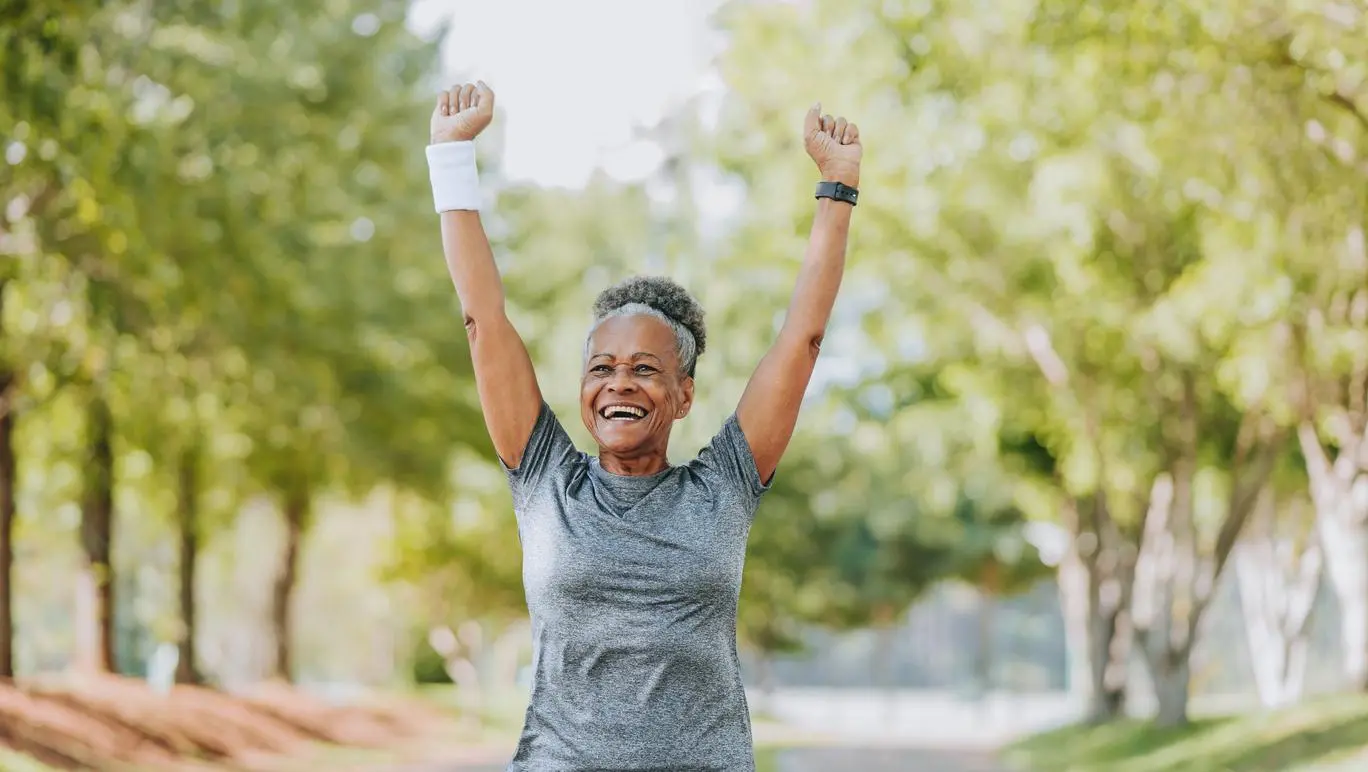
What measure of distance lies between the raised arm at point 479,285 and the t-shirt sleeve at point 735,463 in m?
0.33

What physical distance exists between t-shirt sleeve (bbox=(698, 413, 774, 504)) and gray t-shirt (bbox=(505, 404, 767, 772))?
0.25 feet

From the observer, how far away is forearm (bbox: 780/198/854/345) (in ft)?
11.7

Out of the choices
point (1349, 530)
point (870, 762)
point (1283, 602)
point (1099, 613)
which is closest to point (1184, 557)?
point (1283, 602)

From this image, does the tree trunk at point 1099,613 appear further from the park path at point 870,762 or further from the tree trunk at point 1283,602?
the tree trunk at point 1283,602

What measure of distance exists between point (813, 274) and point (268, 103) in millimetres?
15400

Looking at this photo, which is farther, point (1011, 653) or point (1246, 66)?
point (1011, 653)

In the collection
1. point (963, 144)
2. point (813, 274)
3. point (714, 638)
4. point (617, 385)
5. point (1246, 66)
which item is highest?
point (963, 144)

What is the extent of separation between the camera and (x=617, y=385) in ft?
11.4

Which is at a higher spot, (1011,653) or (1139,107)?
(1011,653)

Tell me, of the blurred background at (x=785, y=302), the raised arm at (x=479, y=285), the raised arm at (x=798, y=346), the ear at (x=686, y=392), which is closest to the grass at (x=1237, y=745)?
the blurred background at (x=785, y=302)

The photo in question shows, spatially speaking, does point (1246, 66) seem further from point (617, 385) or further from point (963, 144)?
point (617, 385)

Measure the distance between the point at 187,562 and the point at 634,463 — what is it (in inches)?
1028

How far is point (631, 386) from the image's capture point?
3480mm

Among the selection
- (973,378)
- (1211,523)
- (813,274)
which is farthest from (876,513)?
(813,274)
